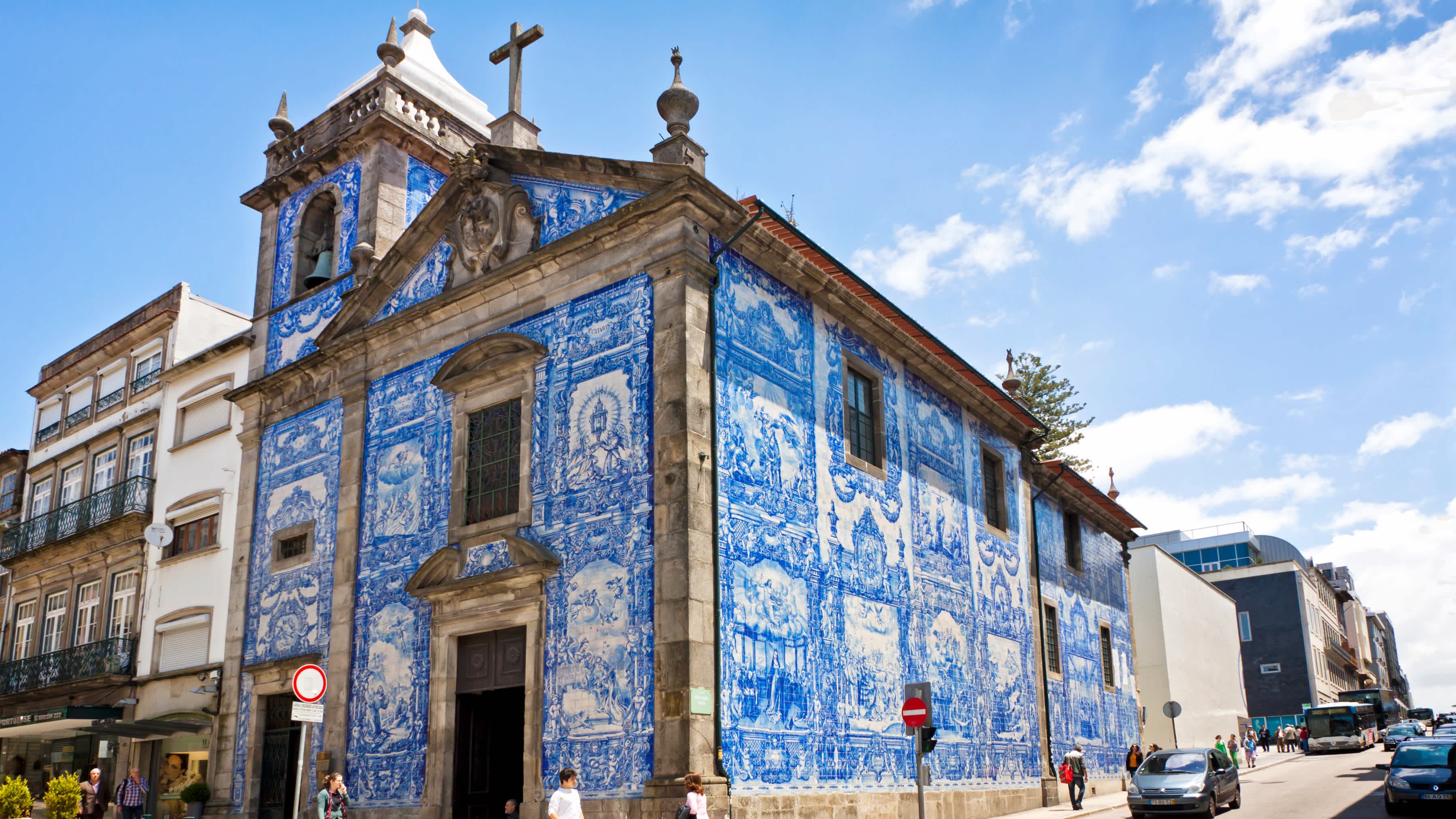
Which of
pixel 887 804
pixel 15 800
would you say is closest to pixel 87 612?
pixel 15 800

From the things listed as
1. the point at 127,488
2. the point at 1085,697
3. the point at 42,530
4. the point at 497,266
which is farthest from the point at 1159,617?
the point at 42,530

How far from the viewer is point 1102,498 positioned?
89.2ft

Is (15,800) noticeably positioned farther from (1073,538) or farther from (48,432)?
(1073,538)

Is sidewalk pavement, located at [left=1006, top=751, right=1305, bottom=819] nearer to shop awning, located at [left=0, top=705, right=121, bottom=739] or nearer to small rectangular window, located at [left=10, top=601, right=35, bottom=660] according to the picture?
shop awning, located at [left=0, top=705, right=121, bottom=739]

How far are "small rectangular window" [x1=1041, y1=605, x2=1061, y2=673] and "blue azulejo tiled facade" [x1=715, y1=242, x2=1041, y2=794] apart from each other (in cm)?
215

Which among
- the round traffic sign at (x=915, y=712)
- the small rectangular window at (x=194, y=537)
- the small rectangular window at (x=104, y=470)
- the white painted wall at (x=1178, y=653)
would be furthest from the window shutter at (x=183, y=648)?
the white painted wall at (x=1178, y=653)

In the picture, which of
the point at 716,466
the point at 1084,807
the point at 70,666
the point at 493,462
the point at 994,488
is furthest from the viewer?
the point at 70,666

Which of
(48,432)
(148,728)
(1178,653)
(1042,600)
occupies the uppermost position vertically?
(48,432)

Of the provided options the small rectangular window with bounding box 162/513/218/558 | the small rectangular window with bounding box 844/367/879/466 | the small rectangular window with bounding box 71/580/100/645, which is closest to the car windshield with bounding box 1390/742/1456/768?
the small rectangular window with bounding box 844/367/879/466

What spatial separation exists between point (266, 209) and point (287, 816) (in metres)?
11.6

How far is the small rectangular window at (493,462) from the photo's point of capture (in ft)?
50.5

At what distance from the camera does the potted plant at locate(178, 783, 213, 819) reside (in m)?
18.2

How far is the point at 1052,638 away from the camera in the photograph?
23281mm

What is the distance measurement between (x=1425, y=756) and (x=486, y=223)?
16.8 meters
